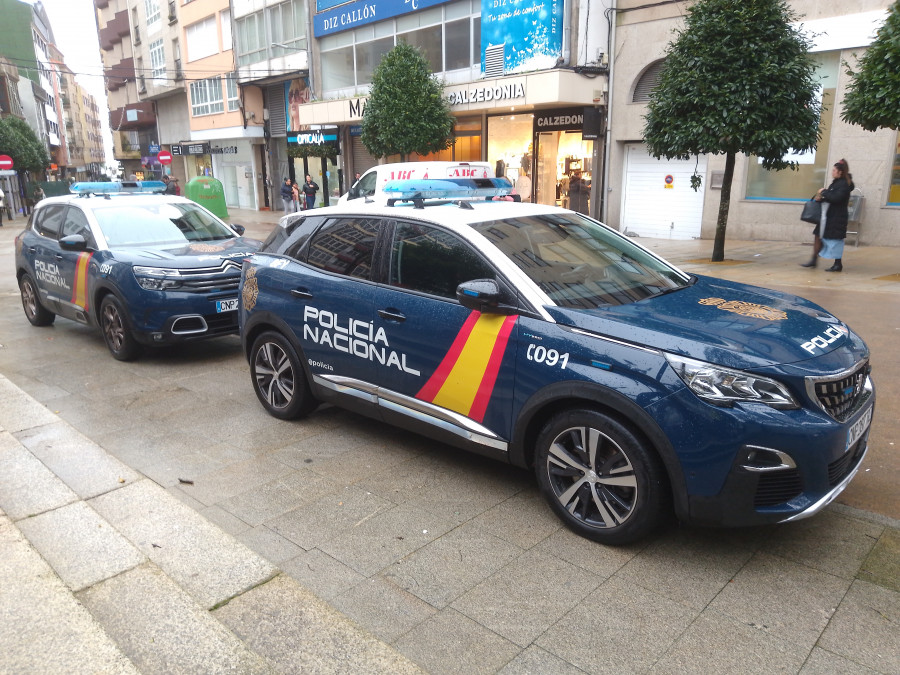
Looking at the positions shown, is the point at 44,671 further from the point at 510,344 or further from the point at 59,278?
the point at 59,278

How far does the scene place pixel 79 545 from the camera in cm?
365

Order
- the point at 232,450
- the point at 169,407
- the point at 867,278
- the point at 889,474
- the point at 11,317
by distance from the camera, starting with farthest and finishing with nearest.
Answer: the point at 867,278 → the point at 11,317 → the point at 169,407 → the point at 232,450 → the point at 889,474

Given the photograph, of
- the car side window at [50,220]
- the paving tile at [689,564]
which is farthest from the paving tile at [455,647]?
the car side window at [50,220]

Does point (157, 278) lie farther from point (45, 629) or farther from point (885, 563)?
point (885, 563)

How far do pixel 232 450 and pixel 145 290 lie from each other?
9.04ft

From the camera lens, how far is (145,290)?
22.8 ft

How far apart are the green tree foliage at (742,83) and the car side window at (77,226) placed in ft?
31.0

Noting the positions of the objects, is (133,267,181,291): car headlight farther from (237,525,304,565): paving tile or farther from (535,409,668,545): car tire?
(535,409,668,545): car tire

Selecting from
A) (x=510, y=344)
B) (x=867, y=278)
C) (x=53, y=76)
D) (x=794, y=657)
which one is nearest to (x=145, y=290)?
(x=510, y=344)

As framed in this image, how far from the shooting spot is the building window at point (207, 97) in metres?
35.8

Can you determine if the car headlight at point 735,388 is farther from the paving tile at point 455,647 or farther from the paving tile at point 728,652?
the paving tile at point 455,647

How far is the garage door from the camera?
18.0 meters

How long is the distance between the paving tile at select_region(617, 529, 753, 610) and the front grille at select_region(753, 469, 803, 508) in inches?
17.8

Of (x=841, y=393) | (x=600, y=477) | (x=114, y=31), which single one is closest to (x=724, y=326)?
(x=841, y=393)
